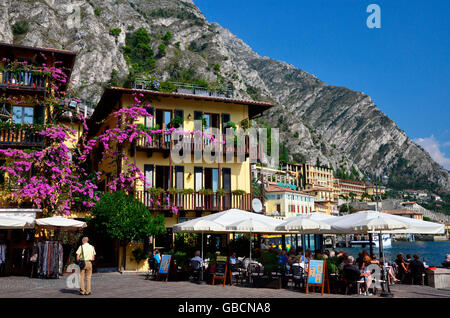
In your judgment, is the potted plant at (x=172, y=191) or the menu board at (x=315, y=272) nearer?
the menu board at (x=315, y=272)

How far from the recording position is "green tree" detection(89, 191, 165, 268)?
2191 centimetres

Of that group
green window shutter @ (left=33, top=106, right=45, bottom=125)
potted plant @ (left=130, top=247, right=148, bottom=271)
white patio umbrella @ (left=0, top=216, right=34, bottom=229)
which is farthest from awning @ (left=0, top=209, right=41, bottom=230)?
green window shutter @ (left=33, top=106, right=45, bottom=125)

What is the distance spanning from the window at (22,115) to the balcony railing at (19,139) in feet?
4.06

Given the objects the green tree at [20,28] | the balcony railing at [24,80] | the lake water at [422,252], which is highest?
the green tree at [20,28]

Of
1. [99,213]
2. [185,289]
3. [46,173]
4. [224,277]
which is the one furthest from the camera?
[46,173]

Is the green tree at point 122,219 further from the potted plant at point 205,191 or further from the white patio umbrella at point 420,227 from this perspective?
the white patio umbrella at point 420,227

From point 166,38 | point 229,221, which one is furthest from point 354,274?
point 166,38

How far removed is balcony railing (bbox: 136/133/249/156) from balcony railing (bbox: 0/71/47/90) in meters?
6.95

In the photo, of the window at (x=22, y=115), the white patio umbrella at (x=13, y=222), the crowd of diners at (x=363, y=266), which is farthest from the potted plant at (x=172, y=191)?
the window at (x=22, y=115)

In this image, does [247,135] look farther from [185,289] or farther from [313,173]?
[313,173]

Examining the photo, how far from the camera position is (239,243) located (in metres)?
24.9

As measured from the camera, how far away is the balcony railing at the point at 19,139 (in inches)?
959
